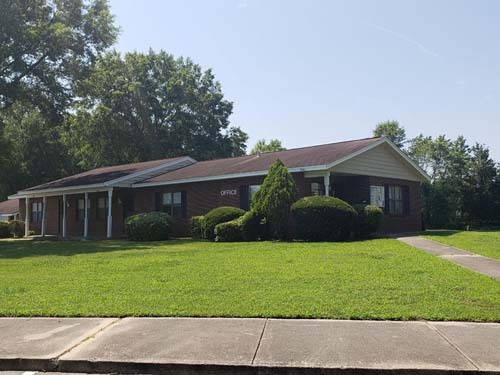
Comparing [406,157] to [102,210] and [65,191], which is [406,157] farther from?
[65,191]

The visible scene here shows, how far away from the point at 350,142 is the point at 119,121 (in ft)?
95.0

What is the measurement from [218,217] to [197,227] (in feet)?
7.12

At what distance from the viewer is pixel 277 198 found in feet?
63.7

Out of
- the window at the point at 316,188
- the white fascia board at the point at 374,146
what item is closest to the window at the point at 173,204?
the window at the point at 316,188

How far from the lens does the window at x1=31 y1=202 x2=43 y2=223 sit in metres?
35.0

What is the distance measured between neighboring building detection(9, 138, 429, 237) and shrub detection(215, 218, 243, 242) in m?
2.65

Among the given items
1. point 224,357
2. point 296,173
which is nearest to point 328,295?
point 224,357

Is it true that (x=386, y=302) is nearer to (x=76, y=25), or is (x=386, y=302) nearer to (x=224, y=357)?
(x=224, y=357)

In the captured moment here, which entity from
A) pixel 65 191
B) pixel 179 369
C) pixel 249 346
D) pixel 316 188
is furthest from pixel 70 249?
pixel 179 369

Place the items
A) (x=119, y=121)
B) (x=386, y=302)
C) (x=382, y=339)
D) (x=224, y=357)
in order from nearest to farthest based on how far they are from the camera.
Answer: (x=224, y=357) < (x=382, y=339) < (x=386, y=302) < (x=119, y=121)

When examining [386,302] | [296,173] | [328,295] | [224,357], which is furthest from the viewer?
[296,173]

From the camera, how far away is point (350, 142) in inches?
947

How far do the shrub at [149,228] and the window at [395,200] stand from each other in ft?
34.3

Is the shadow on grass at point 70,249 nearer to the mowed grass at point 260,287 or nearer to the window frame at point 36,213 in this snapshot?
the mowed grass at point 260,287
